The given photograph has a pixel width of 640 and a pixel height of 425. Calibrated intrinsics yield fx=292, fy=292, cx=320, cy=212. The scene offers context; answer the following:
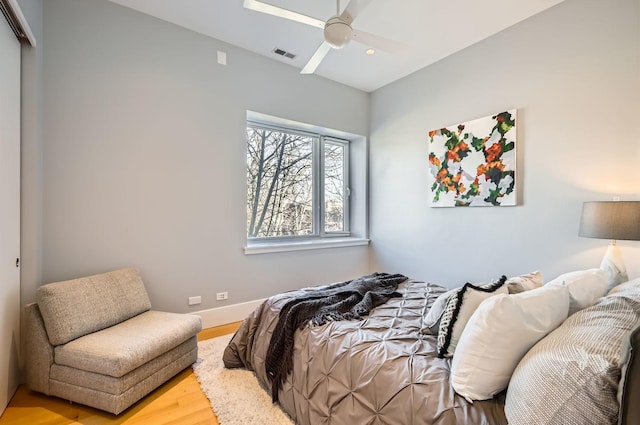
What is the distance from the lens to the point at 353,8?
6.40ft

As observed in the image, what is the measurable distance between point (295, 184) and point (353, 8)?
2.38m

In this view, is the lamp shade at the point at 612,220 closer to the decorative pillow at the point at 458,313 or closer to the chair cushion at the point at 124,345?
the decorative pillow at the point at 458,313

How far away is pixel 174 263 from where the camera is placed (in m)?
2.89

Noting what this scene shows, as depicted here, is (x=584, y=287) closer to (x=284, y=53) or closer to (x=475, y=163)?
(x=475, y=163)

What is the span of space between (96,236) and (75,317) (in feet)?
2.68

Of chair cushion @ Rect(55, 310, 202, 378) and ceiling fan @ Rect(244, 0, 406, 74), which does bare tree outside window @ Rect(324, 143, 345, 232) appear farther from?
chair cushion @ Rect(55, 310, 202, 378)

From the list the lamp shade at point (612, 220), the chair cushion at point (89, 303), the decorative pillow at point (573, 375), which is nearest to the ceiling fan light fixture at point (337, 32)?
the decorative pillow at point (573, 375)

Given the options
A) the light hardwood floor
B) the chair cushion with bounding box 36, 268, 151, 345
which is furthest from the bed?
the chair cushion with bounding box 36, 268, 151, 345

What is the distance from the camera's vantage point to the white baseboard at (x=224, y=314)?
306cm

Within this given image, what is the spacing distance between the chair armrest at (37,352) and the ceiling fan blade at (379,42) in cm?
285

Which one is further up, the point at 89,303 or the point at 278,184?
the point at 278,184

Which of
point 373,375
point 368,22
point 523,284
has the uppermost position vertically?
point 368,22

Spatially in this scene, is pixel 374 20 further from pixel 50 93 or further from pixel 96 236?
pixel 96 236

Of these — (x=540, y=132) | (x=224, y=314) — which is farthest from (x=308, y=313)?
(x=540, y=132)
